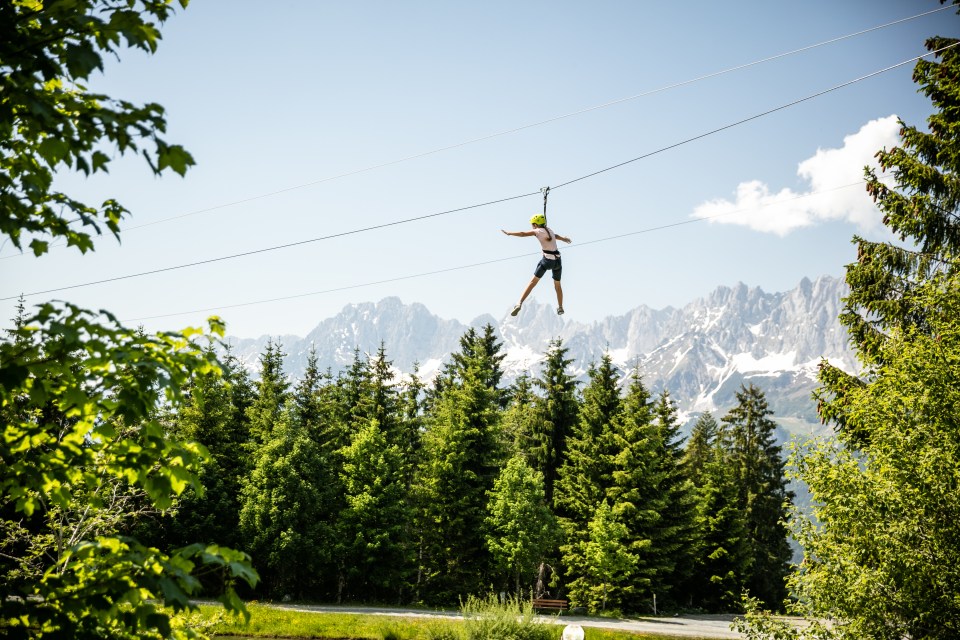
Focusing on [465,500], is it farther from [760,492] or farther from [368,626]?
[760,492]

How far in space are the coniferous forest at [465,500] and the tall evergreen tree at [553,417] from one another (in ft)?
0.32

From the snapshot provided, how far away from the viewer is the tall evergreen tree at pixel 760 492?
158 ft

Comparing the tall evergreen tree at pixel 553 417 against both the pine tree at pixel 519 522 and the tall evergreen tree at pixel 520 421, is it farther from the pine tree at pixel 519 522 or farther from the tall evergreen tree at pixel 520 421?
the pine tree at pixel 519 522

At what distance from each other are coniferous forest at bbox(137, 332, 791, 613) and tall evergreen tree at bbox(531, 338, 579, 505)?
99 mm

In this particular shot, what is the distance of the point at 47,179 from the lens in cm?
396

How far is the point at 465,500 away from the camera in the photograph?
36.3 metres

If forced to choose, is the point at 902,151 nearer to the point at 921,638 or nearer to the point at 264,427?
the point at 921,638

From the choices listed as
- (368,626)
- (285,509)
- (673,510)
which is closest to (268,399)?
(285,509)

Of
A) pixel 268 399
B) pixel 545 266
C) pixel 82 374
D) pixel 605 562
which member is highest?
pixel 268 399

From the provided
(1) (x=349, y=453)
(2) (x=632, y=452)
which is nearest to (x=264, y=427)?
(1) (x=349, y=453)

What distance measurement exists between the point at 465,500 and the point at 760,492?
26.9 meters

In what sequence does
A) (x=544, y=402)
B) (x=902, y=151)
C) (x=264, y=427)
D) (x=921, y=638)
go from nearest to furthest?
(x=921, y=638)
(x=902, y=151)
(x=264, y=427)
(x=544, y=402)

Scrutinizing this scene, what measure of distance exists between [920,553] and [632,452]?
88.5ft

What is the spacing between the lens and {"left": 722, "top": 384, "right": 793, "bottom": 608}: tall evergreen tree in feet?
158
